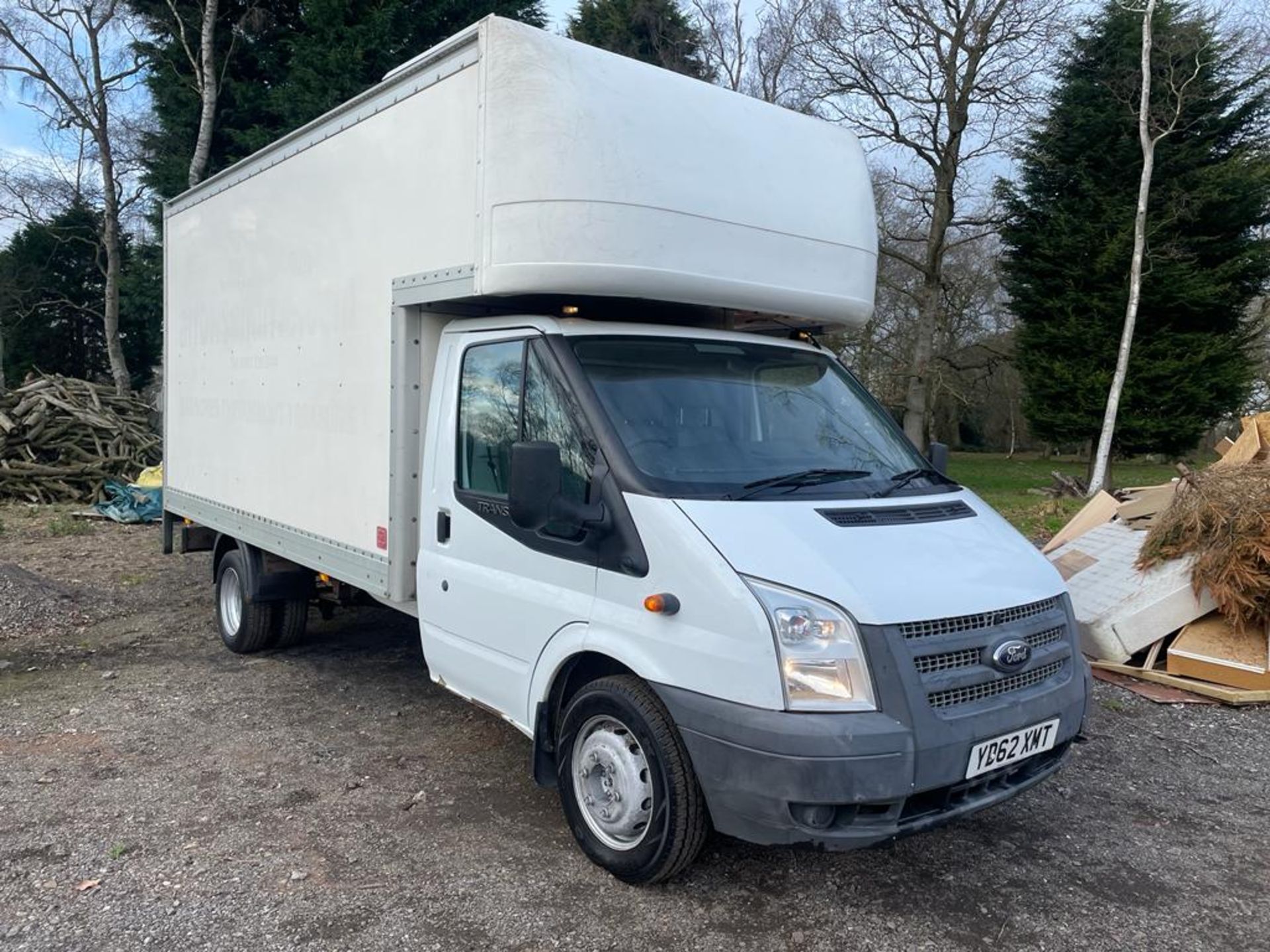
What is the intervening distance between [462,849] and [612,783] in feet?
2.87

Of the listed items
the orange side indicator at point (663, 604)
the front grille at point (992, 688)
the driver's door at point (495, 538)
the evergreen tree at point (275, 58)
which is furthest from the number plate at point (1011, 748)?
the evergreen tree at point (275, 58)

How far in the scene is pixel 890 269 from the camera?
984 inches

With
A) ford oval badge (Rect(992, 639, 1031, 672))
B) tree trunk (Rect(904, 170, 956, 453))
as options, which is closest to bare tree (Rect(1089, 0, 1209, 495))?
tree trunk (Rect(904, 170, 956, 453))

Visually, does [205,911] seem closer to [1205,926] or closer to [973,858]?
[973,858]

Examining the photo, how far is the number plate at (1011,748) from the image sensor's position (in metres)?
3.18

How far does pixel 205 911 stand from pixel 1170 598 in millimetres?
6169

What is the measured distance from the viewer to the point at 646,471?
352 centimetres

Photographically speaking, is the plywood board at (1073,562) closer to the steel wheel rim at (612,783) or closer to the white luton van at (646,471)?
the white luton van at (646,471)

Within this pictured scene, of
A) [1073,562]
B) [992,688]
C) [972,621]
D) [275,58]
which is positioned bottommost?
[1073,562]

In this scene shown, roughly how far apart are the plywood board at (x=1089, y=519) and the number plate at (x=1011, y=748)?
5.53 metres

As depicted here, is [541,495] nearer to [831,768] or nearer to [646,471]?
[646,471]

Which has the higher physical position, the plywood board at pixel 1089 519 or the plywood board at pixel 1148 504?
the plywood board at pixel 1148 504

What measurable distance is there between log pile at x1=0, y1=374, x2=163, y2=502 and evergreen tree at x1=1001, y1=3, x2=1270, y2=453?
60.9 ft

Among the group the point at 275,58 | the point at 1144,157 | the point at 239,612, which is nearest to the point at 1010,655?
the point at 239,612
